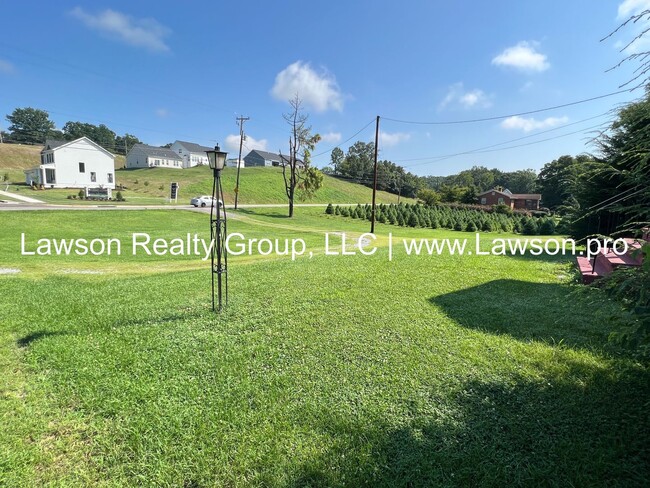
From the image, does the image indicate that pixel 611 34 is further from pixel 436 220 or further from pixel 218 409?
pixel 436 220

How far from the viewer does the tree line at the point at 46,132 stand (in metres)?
75.1

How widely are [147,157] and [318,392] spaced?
60112 millimetres

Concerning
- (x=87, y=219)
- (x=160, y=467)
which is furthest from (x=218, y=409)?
(x=87, y=219)

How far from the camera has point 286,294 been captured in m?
5.30

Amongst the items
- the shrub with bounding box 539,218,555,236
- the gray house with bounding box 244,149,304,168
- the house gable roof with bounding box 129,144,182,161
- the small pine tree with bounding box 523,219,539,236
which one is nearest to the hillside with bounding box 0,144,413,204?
the house gable roof with bounding box 129,144,182,161

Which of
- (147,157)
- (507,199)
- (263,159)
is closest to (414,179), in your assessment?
(507,199)

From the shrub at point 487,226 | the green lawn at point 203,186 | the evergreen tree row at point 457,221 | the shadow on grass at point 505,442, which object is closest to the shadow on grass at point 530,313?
the shadow on grass at point 505,442

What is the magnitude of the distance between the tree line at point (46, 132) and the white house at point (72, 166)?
39.7 metres

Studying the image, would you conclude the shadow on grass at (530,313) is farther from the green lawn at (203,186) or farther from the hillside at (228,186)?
the hillside at (228,186)

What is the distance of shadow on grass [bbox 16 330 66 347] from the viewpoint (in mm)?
3555

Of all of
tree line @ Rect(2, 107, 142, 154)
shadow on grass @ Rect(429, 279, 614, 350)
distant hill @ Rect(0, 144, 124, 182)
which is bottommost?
shadow on grass @ Rect(429, 279, 614, 350)

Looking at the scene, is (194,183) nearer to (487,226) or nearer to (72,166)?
(72,166)

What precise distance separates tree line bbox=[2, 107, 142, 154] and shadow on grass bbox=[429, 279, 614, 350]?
263ft

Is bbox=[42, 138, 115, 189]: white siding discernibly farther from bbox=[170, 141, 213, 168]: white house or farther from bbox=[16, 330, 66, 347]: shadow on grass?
bbox=[16, 330, 66, 347]: shadow on grass
